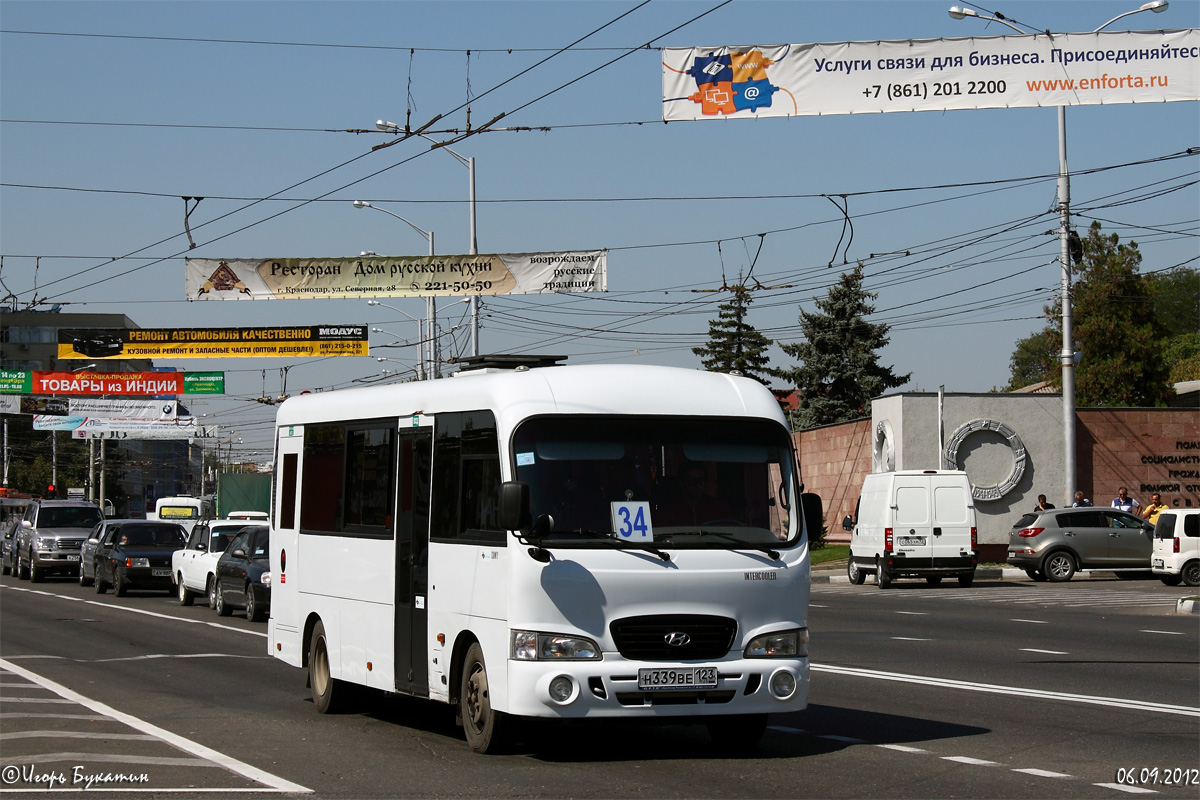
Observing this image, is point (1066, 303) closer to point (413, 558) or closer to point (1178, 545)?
point (1178, 545)

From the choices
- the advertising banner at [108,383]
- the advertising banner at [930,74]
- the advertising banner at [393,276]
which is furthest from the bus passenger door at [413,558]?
the advertising banner at [108,383]

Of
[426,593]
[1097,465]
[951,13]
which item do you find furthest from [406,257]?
[426,593]

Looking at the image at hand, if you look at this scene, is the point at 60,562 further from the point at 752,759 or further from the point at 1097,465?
the point at 752,759

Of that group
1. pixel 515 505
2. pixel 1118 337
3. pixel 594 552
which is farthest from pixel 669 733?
pixel 1118 337

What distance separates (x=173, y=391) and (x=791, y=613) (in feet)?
165

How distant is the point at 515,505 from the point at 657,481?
1.13 metres

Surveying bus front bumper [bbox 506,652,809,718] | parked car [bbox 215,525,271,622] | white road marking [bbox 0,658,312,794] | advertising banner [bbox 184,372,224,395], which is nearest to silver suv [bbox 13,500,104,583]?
parked car [bbox 215,525,271,622]

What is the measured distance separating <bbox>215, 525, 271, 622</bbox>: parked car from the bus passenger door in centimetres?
1201

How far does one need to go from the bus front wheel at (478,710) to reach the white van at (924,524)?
21.7 meters

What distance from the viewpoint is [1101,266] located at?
222 ft

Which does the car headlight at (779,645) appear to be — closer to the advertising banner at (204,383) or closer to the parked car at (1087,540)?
the parked car at (1087,540)

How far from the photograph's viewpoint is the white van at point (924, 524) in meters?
30.1

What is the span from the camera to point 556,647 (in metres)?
8.98

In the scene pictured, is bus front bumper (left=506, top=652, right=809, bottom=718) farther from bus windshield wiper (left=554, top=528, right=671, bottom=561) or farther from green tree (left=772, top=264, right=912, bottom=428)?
green tree (left=772, top=264, right=912, bottom=428)
